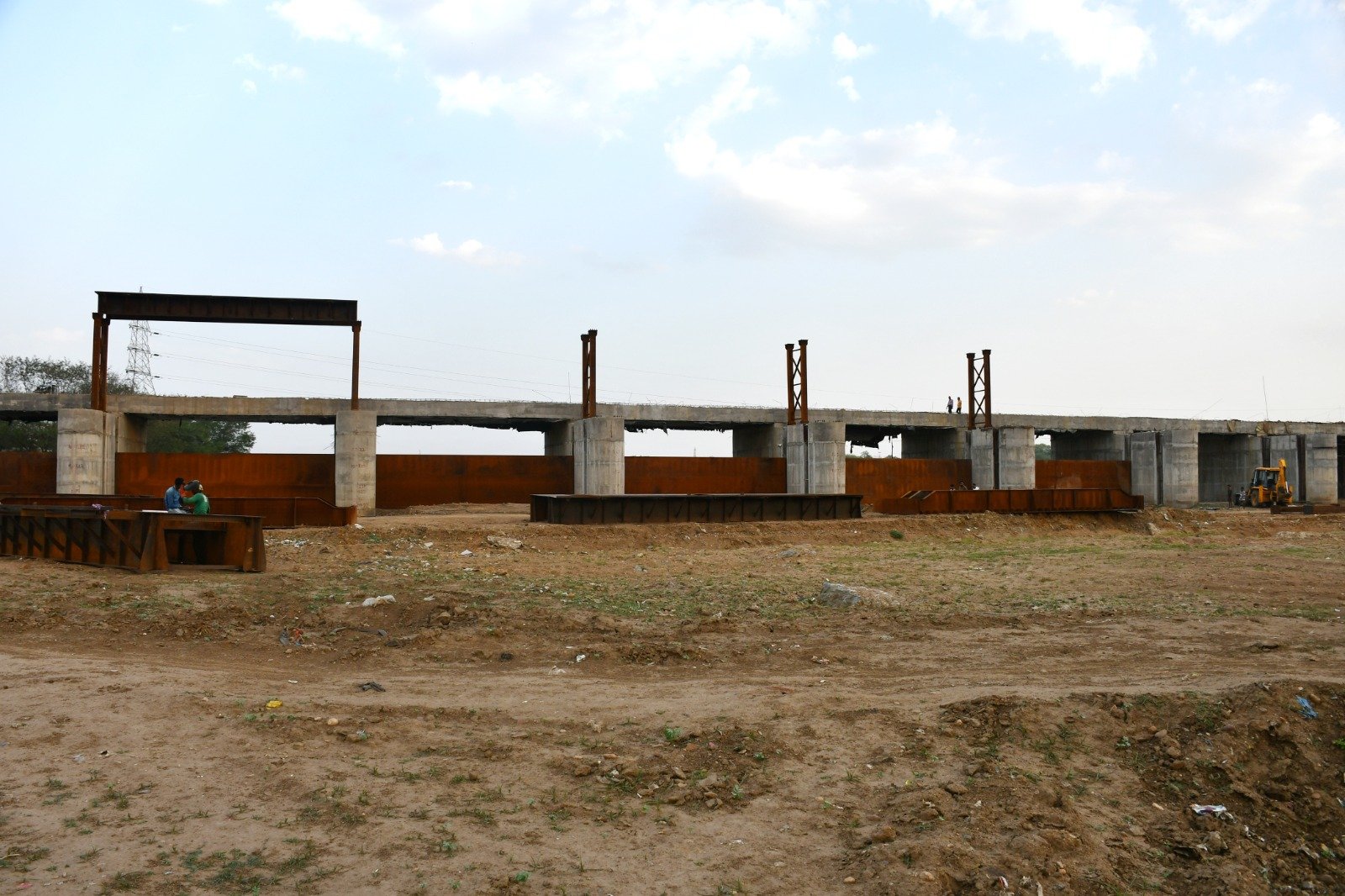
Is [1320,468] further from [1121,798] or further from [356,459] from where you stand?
[1121,798]

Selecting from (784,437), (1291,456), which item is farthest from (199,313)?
(1291,456)

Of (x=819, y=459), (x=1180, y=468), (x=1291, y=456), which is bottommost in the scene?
(x=1180, y=468)

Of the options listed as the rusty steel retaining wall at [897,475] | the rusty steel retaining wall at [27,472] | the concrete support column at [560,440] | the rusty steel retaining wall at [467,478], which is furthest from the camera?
the rusty steel retaining wall at [897,475]

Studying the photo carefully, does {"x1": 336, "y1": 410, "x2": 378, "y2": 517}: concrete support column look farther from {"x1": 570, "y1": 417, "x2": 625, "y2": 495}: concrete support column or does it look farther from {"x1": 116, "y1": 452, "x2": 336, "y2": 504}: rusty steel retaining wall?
{"x1": 570, "y1": 417, "x2": 625, "y2": 495}: concrete support column

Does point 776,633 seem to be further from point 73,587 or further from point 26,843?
point 73,587

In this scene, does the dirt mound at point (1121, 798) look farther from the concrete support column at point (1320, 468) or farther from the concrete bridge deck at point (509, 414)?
the concrete support column at point (1320, 468)

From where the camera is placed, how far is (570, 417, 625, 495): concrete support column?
1143 inches

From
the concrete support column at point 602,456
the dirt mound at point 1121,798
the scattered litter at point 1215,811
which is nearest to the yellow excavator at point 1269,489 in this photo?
the concrete support column at point 602,456

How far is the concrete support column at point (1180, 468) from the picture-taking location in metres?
38.1

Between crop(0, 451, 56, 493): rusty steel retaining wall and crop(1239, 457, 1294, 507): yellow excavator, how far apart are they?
43.4 meters

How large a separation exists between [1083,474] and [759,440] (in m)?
14.6

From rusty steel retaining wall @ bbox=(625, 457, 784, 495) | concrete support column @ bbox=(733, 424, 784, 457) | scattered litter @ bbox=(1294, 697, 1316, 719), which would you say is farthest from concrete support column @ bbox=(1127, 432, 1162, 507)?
scattered litter @ bbox=(1294, 697, 1316, 719)

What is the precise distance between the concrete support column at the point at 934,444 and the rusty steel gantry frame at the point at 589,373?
15.5m

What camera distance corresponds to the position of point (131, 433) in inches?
1158
